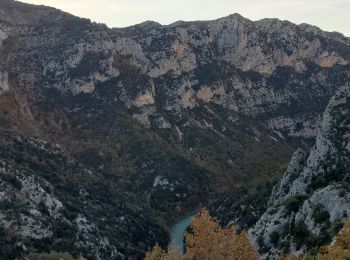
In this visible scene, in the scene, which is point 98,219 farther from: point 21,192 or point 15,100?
point 15,100

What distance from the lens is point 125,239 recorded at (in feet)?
393

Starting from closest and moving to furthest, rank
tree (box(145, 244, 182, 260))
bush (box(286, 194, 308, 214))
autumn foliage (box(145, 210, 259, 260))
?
autumn foliage (box(145, 210, 259, 260)) < tree (box(145, 244, 182, 260)) < bush (box(286, 194, 308, 214))

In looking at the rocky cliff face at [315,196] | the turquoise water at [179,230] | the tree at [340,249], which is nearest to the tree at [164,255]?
the tree at [340,249]

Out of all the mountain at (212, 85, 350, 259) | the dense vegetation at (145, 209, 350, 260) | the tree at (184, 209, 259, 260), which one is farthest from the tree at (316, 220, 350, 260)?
the mountain at (212, 85, 350, 259)

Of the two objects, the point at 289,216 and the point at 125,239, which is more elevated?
the point at 289,216

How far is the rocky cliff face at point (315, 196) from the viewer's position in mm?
61312

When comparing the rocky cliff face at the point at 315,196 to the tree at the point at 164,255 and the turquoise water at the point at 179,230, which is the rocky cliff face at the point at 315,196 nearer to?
the tree at the point at 164,255

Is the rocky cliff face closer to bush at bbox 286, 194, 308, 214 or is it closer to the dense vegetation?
bush at bbox 286, 194, 308, 214

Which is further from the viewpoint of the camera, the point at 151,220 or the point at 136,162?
the point at 136,162

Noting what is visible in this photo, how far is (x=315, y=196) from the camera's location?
Answer: 66.5 m

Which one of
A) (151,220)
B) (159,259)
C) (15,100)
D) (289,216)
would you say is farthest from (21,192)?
(15,100)

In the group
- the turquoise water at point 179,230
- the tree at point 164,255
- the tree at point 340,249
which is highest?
the tree at point 340,249

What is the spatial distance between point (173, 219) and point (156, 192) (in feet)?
37.3

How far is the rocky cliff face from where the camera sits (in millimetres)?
61312
